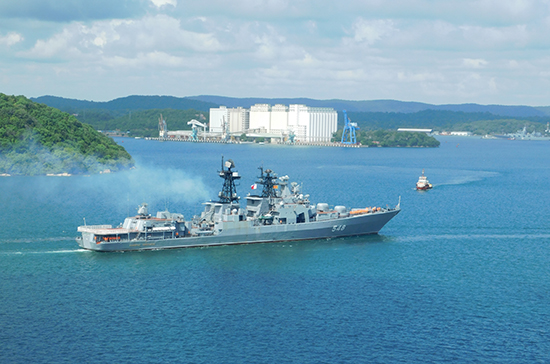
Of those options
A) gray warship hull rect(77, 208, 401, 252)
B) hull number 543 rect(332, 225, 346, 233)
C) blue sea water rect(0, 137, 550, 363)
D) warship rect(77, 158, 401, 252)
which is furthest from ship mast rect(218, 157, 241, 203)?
hull number 543 rect(332, 225, 346, 233)

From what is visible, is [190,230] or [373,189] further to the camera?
[373,189]

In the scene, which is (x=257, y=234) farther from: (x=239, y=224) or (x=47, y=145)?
(x=47, y=145)

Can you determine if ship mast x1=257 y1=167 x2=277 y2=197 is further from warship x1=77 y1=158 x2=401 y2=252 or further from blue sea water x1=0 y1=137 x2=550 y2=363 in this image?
blue sea water x1=0 y1=137 x2=550 y2=363

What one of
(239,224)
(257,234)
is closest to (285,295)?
(239,224)

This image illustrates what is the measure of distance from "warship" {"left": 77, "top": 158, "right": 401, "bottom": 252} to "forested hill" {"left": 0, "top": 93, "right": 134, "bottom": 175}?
176 feet

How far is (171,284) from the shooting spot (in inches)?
1650

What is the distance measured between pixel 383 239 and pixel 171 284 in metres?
23.3

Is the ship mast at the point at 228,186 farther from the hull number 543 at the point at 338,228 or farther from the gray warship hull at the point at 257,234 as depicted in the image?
the hull number 543 at the point at 338,228

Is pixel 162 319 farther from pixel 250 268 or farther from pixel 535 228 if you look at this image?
pixel 535 228

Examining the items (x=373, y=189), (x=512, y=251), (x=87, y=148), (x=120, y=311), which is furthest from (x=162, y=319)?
(x=87, y=148)

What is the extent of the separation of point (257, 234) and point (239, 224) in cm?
195

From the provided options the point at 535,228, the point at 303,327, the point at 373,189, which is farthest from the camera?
the point at 373,189

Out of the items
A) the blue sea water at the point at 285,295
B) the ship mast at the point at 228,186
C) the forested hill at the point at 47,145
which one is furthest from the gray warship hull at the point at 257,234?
the forested hill at the point at 47,145

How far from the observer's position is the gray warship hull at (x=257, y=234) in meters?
49.9
